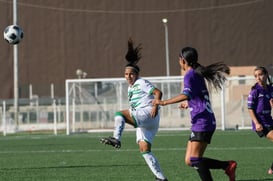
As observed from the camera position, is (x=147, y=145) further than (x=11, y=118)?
No

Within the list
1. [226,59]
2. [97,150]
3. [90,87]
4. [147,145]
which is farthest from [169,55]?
[147,145]

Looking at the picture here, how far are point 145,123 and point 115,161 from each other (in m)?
4.62

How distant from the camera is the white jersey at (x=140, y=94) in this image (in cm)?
1223

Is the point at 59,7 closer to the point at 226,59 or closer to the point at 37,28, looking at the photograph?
the point at 37,28

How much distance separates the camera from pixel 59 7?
178 ft

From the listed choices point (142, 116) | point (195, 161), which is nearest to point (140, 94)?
point (142, 116)

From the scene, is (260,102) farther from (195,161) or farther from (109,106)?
(109,106)

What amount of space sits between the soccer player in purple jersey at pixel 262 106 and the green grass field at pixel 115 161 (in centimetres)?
76

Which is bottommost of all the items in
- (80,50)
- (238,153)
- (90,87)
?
(238,153)

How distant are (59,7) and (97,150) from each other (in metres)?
34.8

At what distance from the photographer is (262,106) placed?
13625 mm

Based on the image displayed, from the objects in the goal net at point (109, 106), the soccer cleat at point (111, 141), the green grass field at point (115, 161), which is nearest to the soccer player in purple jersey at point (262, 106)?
the green grass field at point (115, 161)

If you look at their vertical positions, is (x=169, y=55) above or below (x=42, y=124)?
above

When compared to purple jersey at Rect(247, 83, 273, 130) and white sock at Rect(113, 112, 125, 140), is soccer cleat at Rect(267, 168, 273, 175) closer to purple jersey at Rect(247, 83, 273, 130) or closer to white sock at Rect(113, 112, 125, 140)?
purple jersey at Rect(247, 83, 273, 130)
